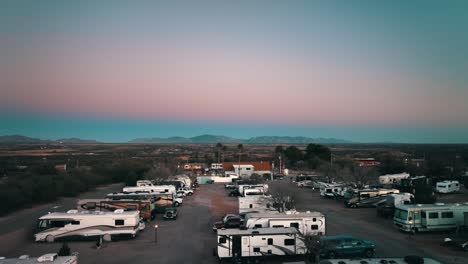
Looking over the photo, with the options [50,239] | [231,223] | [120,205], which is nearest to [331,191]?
[231,223]

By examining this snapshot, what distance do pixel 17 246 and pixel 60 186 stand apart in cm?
1476

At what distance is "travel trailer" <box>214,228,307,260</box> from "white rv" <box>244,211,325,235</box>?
85.9 inches

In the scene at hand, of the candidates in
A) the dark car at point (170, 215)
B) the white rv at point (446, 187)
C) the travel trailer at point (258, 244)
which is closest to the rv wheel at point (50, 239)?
the dark car at point (170, 215)

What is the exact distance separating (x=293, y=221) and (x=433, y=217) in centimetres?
770

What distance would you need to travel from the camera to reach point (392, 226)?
20.5 meters

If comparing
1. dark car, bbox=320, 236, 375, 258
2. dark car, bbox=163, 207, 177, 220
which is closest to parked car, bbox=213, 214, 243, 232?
dark car, bbox=163, 207, 177, 220

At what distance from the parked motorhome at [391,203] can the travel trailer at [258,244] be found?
10668 millimetres

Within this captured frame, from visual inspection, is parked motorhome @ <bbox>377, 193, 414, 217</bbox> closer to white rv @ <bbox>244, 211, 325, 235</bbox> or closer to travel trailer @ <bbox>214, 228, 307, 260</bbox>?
white rv @ <bbox>244, 211, 325, 235</bbox>

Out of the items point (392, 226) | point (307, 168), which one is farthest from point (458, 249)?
point (307, 168)

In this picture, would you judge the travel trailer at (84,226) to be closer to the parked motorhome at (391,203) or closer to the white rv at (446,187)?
the parked motorhome at (391,203)

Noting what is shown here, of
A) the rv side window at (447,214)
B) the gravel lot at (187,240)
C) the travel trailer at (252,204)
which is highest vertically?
the rv side window at (447,214)

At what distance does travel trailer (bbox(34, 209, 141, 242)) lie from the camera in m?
17.8

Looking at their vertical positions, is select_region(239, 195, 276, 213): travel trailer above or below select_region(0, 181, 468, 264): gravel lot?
above

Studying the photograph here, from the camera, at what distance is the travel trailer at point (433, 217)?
18562 millimetres
